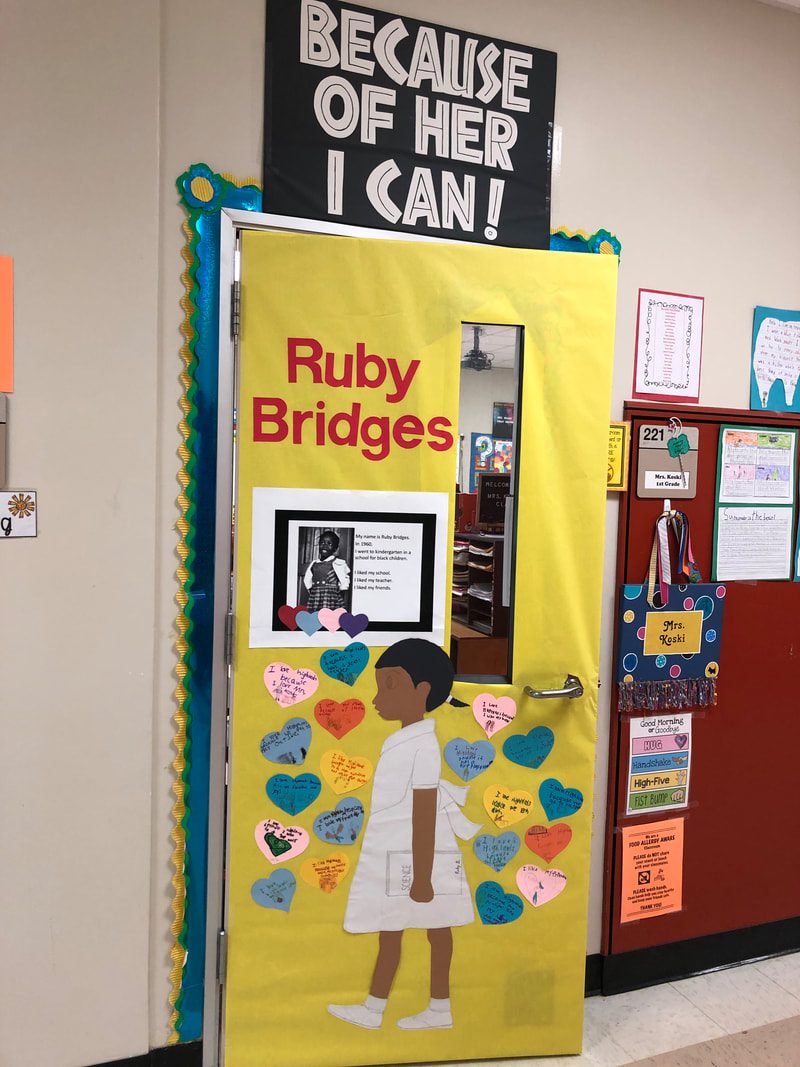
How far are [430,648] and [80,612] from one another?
799mm

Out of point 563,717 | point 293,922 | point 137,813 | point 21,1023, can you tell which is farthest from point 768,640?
point 21,1023

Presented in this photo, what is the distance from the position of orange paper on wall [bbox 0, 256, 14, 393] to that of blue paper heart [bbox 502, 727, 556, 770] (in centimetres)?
141

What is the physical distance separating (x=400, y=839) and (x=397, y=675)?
0.40m

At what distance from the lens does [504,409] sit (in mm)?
1835

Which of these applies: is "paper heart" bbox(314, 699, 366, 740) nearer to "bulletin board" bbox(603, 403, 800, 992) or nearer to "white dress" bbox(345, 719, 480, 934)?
"white dress" bbox(345, 719, 480, 934)

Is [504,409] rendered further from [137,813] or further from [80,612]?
[137,813]

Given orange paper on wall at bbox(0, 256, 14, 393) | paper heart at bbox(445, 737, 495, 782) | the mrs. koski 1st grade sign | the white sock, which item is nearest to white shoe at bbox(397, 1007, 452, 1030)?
the white sock

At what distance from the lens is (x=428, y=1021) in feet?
6.09

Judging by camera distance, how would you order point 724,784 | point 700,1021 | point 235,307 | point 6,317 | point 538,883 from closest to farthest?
point 6,317, point 235,307, point 538,883, point 700,1021, point 724,784

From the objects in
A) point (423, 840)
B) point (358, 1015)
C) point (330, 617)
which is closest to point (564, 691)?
point (423, 840)

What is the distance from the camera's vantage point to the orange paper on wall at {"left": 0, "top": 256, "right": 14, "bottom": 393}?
61.8 inches

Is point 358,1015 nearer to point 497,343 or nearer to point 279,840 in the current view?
point 279,840

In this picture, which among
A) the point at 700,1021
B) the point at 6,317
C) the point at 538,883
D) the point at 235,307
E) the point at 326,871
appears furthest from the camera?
the point at 700,1021

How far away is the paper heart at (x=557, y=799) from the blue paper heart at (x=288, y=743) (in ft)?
1.99
